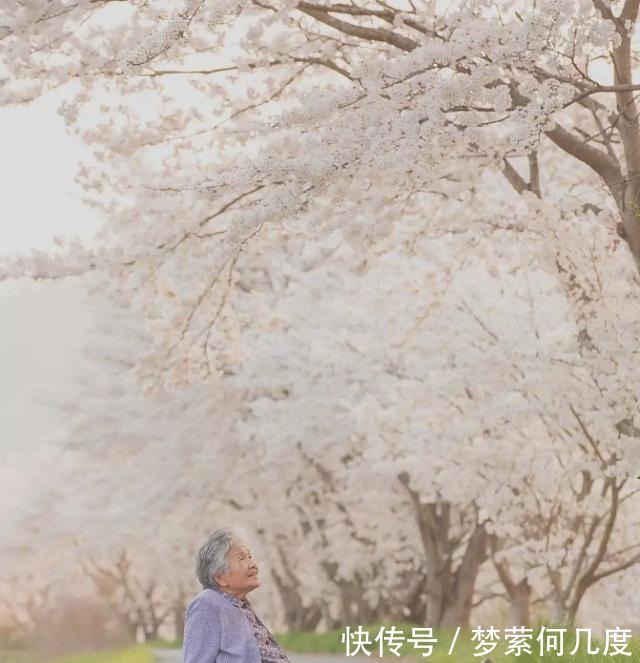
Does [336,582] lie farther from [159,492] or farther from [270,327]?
[270,327]

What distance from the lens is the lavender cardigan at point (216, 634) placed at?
500 cm

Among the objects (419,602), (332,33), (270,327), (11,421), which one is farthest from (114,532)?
Result: (11,421)

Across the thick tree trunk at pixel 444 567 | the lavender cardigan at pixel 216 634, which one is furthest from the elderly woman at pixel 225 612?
the thick tree trunk at pixel 444 567

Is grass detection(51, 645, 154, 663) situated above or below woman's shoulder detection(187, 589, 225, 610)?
above

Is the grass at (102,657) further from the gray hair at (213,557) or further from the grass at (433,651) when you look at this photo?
the gray hair at (213,557)

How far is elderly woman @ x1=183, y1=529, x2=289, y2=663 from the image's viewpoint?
5.02m

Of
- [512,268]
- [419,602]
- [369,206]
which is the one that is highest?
[512,268]

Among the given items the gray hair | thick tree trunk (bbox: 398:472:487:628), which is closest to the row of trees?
thick tree trunk (bbox: 398:472:487:628)

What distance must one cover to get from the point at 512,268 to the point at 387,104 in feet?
17.7

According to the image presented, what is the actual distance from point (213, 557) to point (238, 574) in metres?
0.12

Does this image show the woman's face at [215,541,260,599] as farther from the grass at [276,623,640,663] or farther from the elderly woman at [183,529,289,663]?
the grass at [276,623,640,663]

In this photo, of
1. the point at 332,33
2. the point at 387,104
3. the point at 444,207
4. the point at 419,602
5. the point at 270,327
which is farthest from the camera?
the point at 419,602

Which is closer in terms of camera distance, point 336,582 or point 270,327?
point 270,327

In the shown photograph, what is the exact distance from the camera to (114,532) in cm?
2919
